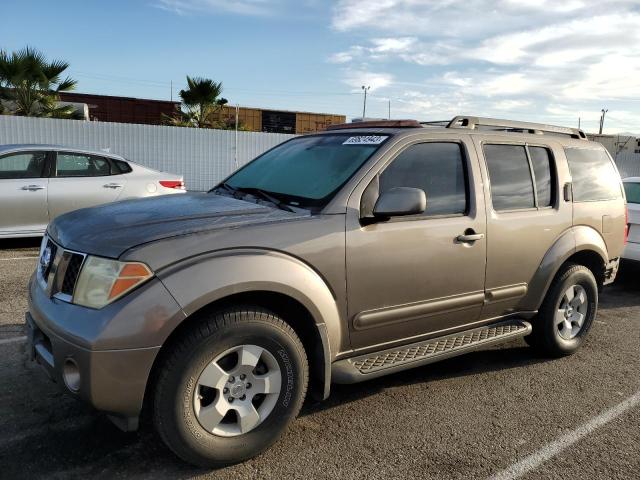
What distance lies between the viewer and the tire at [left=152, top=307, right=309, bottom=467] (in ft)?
8.84

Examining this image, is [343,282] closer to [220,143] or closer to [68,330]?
[68,330]

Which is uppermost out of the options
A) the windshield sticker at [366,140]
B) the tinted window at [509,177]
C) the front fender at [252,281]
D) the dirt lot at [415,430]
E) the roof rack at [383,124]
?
the roof rack at [383,124]

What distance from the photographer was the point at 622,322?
5949 millimetres

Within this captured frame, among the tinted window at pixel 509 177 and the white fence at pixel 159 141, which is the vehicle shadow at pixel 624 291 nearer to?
the tinted window at pixel 509 177

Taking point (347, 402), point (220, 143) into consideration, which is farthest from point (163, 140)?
point (347, 402)

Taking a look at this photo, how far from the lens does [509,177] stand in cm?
421

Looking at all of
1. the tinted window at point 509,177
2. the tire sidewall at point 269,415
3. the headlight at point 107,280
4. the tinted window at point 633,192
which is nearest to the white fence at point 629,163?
the tinted window at point 633,192

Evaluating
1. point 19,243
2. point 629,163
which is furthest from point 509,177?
point 629,163

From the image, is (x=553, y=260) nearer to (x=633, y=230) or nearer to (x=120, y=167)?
(x=633, y=230)

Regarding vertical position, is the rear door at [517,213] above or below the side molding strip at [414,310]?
above

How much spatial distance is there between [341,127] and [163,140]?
14042mm

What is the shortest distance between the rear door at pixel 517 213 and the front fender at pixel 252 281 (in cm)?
143

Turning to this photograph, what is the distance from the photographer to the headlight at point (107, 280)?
261 cm

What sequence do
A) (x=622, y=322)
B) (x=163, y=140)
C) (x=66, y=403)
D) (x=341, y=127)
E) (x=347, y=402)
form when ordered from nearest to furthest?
(x=66, y=403) < (x=347, y=402) < (x=341, y=127) < (x=622, y=322) < (x=163, y=140)
